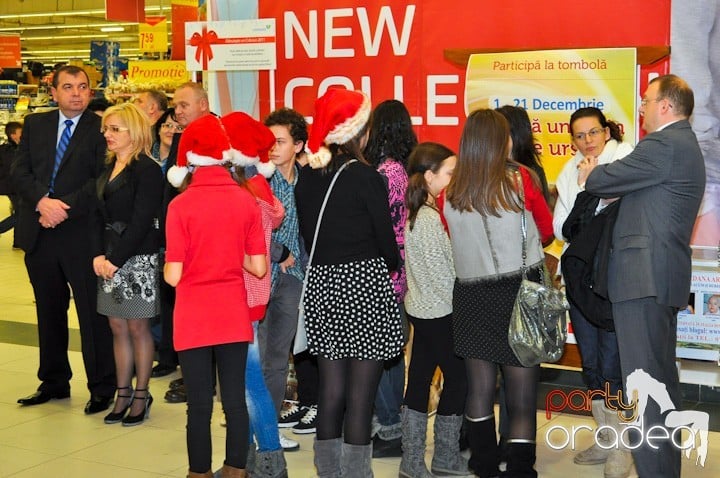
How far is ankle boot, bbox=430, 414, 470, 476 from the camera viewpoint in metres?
3.99

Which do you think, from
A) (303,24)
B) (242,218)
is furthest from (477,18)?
(242,218)

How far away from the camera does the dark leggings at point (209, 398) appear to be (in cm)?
352

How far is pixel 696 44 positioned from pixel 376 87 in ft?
6.23

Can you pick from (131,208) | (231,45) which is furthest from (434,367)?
(231,45)

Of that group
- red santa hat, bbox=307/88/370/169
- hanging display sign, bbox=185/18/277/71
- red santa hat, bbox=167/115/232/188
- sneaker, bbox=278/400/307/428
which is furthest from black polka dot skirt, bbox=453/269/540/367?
hanging display sign, bbox=185/18/277/71

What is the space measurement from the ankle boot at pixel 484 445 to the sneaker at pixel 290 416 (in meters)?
1.24

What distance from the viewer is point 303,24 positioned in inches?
239

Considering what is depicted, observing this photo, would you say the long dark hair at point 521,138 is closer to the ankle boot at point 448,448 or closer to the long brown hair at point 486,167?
the long brown hair at point 486,167

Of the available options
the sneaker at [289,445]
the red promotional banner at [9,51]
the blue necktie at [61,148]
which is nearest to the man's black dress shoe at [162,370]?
the blue necktie at [61,148]

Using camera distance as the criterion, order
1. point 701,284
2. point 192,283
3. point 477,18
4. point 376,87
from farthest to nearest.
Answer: point 376,87 → point 477,18 → point 701,284 → point 192,283

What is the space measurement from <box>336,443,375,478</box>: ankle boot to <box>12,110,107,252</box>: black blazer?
222cm

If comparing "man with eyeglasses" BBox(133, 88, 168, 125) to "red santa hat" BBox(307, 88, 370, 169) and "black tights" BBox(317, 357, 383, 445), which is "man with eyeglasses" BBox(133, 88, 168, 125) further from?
"black tights" BBox(317, 357, 383, 445)

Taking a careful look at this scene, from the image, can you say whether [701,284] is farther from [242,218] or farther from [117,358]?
[117,358]

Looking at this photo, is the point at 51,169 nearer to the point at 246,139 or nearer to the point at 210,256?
the point at 246,139
